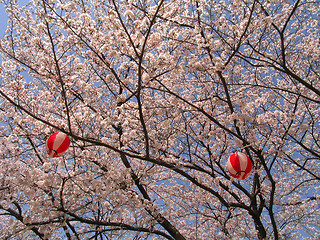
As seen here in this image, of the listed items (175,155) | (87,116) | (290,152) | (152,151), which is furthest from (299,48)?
(87,116)

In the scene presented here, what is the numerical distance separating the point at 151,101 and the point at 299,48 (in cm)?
444

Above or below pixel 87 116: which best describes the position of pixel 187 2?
above

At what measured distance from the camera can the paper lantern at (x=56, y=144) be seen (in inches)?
122

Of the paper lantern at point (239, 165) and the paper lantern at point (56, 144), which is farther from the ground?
the paper lantern at point (239, 165)

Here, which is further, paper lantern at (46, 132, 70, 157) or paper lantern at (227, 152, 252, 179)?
paper lantern at (227, 152, 252, 179)

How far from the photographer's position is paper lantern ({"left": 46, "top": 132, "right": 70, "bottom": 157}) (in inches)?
122

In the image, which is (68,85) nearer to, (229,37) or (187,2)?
(187,2)

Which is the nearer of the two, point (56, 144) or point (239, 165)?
point (56, 144)

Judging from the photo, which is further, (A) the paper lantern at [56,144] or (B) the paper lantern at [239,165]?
(B) the paper lantern at [239,165]

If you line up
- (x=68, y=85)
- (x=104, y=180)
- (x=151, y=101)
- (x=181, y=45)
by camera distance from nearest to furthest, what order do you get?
(x=68, y=85) < (x=104, y=180) < (x=181, y=45) < (x=151, y=101)

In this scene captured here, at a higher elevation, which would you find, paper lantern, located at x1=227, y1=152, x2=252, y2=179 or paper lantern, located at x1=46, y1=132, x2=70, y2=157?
paper lantern, located at x1=227, y1=152, x2=252, y2=179

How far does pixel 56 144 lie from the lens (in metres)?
3.12

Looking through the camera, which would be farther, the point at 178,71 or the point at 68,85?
the point at 178,71

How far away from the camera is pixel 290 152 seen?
6656mm
